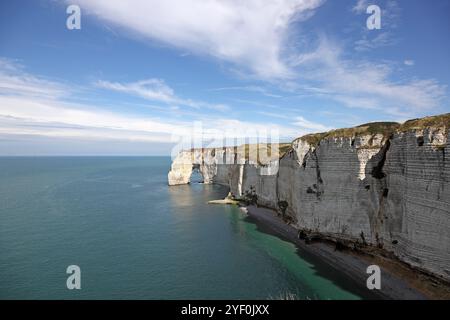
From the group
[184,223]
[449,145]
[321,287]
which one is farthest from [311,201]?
[184,223]

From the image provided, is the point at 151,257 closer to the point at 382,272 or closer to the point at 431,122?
the point at 382,272

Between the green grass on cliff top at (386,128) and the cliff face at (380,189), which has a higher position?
the green grass on cliff top at (386,128)

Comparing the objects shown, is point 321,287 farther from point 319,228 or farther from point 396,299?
point 319,228

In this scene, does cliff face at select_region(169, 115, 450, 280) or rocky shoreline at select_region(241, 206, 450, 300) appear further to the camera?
rocky shoreline at select_region(241, 206, 450, 300)

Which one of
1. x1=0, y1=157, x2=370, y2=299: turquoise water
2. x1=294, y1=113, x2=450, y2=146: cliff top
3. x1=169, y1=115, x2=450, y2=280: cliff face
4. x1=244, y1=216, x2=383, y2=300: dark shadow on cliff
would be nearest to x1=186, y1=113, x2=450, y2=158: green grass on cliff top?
x1=294, y1=113, x2=450, y2=146: cliff top

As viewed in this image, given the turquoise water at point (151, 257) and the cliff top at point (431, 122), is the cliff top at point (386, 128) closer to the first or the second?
the cliff top at point (431, 122)

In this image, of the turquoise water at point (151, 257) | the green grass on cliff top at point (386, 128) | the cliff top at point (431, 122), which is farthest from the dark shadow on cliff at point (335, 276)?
the cliff top at point (431, 122)

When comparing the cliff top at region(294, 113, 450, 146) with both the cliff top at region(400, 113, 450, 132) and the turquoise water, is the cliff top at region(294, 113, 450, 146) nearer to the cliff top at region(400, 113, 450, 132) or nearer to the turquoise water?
the cliff top at region(400, 113, 450, 132)
